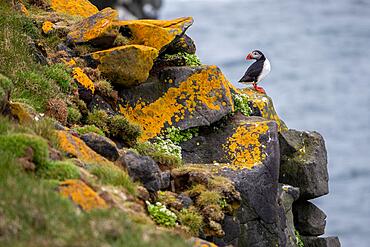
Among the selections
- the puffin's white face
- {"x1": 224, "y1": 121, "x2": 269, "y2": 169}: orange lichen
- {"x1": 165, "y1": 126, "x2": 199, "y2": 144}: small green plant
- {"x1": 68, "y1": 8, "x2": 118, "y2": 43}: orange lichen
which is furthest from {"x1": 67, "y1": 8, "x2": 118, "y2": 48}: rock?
the puffin's white face

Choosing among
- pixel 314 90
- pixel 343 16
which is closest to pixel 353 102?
pixel 314 90

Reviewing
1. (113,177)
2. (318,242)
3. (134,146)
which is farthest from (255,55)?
(113,177)

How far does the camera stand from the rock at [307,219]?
21422 millimetres

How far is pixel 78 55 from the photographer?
17906 millimetres

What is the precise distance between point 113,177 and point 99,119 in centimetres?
499

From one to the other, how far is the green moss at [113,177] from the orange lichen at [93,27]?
6962mm

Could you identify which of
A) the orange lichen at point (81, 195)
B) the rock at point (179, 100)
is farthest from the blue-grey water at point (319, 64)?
the orange lichen at point (81, 195)

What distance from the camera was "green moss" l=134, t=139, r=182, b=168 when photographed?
1536 cm

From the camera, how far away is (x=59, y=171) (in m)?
10.4

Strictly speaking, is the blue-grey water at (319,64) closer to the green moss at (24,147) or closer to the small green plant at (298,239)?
the small green plant at (298,239)

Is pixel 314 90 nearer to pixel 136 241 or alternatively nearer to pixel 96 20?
pixel 96 20

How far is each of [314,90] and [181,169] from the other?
2745 inches

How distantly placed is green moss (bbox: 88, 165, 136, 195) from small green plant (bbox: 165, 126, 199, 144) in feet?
20.5

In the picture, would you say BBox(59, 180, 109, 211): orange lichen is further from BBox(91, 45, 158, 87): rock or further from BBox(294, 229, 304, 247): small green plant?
BBox(294, 229, 304, 247): small green plant
